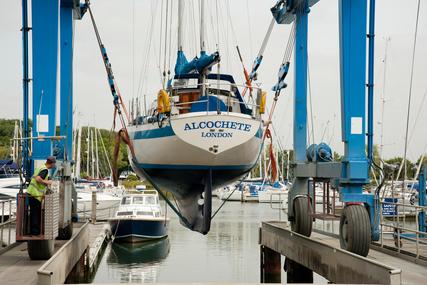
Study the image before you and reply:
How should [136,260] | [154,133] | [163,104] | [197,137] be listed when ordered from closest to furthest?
[197,137], [163,104], [154,133], [136,260]

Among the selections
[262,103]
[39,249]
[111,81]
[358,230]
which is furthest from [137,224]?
[358,230]

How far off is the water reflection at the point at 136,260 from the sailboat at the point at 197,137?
22.9 feet

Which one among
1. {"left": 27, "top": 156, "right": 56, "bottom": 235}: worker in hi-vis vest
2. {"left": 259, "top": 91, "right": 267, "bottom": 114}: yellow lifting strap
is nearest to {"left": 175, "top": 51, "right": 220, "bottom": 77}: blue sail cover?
{"left": 259, "top": 91, "right": 267, "bottom": 114}: yellow lifting strap

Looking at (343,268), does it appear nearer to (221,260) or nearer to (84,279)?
(84,279)

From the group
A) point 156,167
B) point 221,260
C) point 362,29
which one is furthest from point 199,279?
point 362,29

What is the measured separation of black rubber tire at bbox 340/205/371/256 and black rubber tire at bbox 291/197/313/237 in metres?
3.28

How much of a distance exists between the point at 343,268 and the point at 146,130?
633cm

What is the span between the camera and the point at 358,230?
39.7 feet

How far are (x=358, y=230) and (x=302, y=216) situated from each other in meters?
3.79

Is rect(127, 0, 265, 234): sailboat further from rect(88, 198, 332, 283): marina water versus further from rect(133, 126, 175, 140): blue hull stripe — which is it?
rect(88, 198, 332, 283): marina water

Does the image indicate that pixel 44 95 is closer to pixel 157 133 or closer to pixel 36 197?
pixel 157 133

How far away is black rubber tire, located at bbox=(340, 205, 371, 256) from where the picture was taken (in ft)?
39.7

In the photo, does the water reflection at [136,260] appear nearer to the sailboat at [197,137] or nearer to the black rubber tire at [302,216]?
the sailboat at [197,137]

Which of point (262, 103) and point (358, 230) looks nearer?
point (358, 230)
